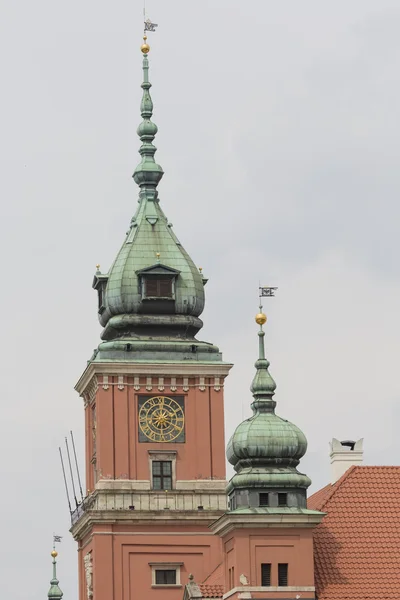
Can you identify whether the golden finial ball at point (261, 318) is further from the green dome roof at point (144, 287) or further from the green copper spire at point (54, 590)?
the green copper spire at point (54, 590)

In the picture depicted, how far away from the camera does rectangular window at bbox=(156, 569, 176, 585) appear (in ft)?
329

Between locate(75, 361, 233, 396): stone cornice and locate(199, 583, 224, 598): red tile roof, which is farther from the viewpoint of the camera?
locate(75, 361, 233, 396): stone cornice

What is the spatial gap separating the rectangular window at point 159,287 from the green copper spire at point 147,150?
12.3 feet

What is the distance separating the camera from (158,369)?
10206cm

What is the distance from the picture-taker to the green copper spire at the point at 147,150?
106 meters

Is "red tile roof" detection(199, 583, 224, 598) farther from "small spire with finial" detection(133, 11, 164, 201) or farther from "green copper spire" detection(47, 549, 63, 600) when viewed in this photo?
"green copper spire" detection(47, 549, 63, 600)

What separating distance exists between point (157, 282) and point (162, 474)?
6.91m

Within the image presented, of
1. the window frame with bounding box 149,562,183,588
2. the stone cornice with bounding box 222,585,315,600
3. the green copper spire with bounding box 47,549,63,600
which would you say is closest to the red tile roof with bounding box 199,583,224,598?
the stone cornice with bounding box 222,585,315,600

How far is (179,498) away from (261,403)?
1148 centimetres

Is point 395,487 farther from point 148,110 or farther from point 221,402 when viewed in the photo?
point 148,110

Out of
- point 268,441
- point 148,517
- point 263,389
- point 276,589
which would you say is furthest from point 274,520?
point 148,517

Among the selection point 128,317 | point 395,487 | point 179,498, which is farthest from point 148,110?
point 395,487

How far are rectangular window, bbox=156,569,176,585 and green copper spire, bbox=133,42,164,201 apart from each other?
13968mm

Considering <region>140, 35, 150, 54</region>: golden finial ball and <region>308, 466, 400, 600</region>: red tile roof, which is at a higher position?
<region>140, 35, 150, 54</region>: golden finial ball
